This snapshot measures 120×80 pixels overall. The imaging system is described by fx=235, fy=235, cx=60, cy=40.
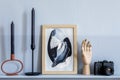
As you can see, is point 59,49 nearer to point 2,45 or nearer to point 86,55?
point 86,55

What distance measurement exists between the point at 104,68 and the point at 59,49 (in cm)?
33

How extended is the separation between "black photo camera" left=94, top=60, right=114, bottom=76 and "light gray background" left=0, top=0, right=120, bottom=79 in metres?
0.07

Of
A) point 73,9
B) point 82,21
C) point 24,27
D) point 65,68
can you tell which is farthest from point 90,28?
point 24,27

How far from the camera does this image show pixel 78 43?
5.43ft

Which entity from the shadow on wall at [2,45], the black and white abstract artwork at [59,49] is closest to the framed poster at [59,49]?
the black and white abstract artwork at [59,49]

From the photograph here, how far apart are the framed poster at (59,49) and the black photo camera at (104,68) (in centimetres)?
15

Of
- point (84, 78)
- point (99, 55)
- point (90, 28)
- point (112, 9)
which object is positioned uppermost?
point (112, 9)

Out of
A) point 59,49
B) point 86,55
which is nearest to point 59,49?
point 59,49

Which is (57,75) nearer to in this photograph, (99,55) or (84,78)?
(84,78)

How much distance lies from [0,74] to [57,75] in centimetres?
40

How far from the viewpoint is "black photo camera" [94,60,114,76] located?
1554 millimetres

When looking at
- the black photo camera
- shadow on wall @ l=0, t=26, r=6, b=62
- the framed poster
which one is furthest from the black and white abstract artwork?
shadow on wall @ l=0, t=26, r=6, b=62

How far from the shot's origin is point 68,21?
1.66 metres

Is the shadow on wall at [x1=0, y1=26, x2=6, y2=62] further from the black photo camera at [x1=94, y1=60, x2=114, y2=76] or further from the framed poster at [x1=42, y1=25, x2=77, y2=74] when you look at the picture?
the black photo camera at [x1=94, y1=60, x2=114, y2=76]
